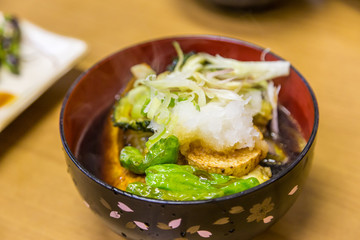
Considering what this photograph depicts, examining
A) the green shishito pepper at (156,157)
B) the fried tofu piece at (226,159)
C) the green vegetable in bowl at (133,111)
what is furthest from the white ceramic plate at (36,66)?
the fried tofu piece at (226,159)

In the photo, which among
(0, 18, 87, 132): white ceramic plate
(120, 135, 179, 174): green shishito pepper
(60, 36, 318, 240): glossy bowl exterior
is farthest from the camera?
(0, 18, 87, 132): white ceramic plate

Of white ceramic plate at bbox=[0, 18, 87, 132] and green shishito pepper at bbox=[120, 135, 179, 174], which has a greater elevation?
green shishito pepper at bbox=[120, 135, 179, 174]

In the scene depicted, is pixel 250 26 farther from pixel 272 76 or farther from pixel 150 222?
pixel 150 222

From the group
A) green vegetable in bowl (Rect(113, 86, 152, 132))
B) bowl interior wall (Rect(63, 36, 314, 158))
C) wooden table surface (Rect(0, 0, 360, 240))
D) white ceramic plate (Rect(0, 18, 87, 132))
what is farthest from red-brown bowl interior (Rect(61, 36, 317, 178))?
white ceramic plate (Rect(0, 18, 87, 132))

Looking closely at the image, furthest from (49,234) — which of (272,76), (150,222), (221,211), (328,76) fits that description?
(328,76)

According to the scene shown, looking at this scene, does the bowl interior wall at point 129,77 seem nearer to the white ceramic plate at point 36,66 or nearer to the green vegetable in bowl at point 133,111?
the green vegetable in bowl at point 133,111

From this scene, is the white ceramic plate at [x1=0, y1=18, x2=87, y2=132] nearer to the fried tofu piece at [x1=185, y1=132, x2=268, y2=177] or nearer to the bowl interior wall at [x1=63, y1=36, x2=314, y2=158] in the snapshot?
the bowl interior wall at [x1=63, y1=36, x2=314, y2=158]
